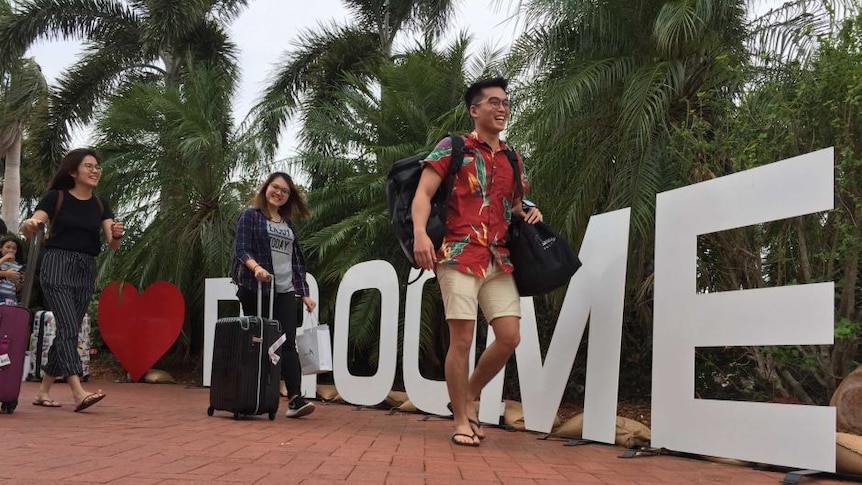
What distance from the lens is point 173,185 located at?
39.7 feet

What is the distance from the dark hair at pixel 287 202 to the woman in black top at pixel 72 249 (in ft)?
3.15

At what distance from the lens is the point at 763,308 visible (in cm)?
376

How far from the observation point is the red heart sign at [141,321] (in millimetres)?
10594

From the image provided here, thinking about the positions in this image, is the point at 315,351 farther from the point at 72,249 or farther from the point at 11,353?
the point at 11,353

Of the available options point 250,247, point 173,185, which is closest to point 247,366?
point 250,247

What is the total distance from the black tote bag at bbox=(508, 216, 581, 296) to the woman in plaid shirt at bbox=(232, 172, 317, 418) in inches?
72.5

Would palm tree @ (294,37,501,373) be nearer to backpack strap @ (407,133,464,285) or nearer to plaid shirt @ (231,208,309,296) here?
A: plaid shirt @ (231,208,309,296)

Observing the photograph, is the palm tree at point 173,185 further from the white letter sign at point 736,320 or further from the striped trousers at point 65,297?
the white letter sign at point 736,320

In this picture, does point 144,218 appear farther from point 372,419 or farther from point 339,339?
point 372,419

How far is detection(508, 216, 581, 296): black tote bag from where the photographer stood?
4422mm

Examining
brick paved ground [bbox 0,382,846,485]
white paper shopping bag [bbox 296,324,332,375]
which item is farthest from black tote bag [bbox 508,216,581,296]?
white paper shopping bag [bbox 296,324,332,375]

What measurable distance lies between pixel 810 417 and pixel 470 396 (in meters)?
1.81

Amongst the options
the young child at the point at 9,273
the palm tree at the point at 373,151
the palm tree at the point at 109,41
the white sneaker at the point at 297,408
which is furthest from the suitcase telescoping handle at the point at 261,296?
the palm tree at the point at 109,41

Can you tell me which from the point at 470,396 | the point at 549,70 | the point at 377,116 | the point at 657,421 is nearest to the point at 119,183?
the point at 377,116
